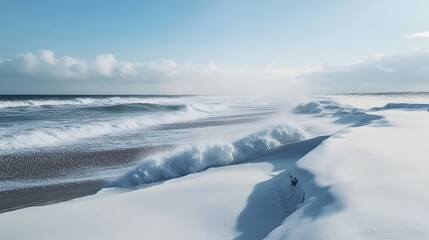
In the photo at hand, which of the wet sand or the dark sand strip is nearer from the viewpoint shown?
the dark sand strip

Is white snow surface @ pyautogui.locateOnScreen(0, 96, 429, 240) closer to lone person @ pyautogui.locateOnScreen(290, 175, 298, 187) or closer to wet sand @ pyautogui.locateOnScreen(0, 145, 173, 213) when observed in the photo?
lone person @ pyautogui.locateOnScreen(290, 175, 298, 187)

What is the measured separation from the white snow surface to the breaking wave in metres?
0.85

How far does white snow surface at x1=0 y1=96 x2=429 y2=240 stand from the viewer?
3791mm

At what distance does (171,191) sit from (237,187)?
1399mm

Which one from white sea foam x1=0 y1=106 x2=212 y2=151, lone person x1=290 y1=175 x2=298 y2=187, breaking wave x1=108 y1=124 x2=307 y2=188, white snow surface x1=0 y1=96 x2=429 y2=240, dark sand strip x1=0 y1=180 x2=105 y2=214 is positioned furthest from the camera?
white sea foam x1=0 y1=106 x2=212 y2=151

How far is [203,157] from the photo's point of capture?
391 inches

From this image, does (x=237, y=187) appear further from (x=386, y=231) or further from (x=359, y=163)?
(x=386, y=231)

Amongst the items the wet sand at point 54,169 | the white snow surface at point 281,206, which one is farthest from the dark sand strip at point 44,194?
the white snow surface at point 281,206

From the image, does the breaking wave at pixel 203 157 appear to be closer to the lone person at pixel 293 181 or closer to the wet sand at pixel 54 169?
the wet sand at pixel 54 169

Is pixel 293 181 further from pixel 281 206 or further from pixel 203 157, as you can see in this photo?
pixel 203 157

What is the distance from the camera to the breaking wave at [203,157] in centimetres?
880

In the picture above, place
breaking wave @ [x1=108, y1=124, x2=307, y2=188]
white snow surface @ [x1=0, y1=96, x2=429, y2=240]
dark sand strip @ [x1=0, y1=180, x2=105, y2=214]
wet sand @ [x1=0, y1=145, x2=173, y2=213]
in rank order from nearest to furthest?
white snow surface @ [x1=0, y1=96, x2=429, y2=240], dark sand strip @ [x1=0, y1=180, x2=105, y2=214], wet sand @ [x1=0, y1=145, x2=173, y2=213], breaking wave @ [x1=108, y1=124, x2=307, y2=188]

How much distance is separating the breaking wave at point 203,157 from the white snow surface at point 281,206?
0.85 m

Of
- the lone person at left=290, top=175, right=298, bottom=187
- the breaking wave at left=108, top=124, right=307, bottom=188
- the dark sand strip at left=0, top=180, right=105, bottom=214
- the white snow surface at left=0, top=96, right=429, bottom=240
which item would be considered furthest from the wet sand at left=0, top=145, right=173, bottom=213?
the lone person at left=290, top=175, right=298, bottom=187
